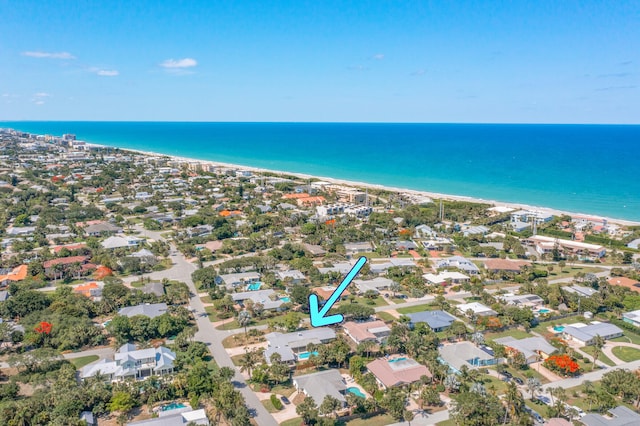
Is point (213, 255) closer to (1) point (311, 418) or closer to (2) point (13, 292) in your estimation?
(2) point (13, 292)

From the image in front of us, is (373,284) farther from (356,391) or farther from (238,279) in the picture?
(356,391)

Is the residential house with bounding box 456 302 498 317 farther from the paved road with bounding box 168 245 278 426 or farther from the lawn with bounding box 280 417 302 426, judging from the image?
the paved road with bounding box 168 245 278 426

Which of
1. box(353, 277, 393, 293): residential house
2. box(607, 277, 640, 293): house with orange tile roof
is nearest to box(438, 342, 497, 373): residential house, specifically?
box(353, 277, 393, 293): residential house

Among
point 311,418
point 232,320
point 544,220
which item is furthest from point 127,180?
point 311,418

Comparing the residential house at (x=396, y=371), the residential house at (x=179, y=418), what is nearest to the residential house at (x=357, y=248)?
the residential house at (x=396, y=371)

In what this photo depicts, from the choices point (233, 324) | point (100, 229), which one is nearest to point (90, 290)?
point (233, 324)

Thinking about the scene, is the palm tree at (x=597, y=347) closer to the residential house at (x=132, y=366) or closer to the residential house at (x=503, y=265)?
the residential house at (x=503, y=265)
